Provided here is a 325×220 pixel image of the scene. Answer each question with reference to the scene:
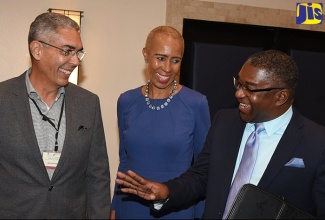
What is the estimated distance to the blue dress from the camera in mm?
2879

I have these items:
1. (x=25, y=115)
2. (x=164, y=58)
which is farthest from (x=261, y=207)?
(x=164, y=58)

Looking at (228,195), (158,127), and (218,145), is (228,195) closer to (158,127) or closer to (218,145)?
(218,145)

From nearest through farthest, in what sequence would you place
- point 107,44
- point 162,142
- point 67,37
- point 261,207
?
1. point 261,207
2. point 67,37
3. point 162,142
4. point 107,44

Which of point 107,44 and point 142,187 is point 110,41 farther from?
point 142,187

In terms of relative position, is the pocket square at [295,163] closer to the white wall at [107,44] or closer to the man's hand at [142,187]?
the man's hand at [142,187]

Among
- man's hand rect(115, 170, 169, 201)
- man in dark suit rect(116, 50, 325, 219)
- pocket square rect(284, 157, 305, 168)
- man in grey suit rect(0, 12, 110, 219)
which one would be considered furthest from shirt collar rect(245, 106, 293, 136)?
man in grey suit rect(0, 12, 110, 219)

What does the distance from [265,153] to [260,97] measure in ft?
0.93

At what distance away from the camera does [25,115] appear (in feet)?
8.07

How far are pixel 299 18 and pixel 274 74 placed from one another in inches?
121

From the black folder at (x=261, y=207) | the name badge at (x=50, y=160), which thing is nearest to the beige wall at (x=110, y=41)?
the name badge at (x=50, y=160)

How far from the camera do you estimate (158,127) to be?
2.93 meters

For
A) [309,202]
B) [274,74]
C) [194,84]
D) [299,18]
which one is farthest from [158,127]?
[299,18]

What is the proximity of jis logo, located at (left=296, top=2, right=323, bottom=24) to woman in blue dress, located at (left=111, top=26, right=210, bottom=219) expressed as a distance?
2.60m

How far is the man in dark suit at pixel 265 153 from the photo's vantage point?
2.18m
